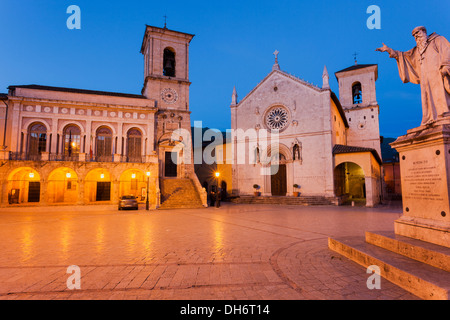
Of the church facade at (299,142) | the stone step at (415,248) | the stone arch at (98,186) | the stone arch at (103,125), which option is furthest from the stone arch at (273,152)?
the stone step at (415,248)

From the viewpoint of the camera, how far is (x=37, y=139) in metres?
22.7

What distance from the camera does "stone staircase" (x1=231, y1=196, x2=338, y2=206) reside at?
73.2 feet

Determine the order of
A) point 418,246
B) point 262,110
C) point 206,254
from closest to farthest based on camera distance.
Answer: point 418,246 < point 206,254 < point 262,110

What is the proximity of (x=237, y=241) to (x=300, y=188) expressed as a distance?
1848cm

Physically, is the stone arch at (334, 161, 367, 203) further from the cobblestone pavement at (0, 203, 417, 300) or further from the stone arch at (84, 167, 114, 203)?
the stone arch at (84, 167, 114, 203)

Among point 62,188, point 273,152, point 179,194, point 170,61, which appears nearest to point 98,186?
point 62,188

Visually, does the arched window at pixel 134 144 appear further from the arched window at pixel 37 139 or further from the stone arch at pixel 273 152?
the stone arch at pixel 273 152

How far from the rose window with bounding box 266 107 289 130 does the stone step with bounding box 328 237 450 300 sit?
72.8ft

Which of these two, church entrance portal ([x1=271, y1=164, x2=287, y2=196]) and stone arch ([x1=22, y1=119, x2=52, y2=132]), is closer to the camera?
stone arch ([x1=22, y1=119, x2=52, y2=132])

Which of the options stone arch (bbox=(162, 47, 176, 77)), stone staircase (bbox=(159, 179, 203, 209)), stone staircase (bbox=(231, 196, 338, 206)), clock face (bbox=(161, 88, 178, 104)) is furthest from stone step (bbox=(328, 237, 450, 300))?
stone arch (bbox=(162, 47, 176, 77))

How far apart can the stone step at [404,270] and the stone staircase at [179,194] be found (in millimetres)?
16774
